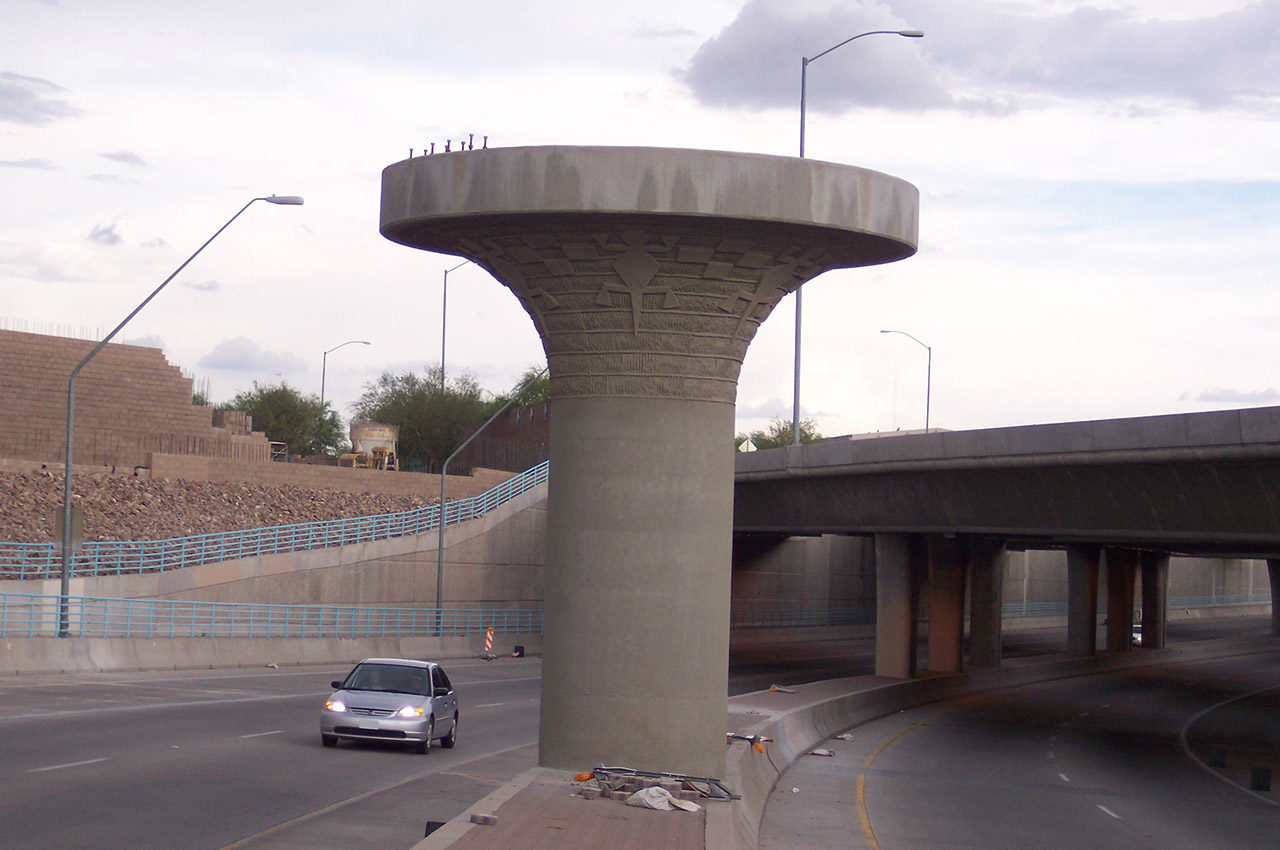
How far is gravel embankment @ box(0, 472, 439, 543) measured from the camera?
49938 millimetres

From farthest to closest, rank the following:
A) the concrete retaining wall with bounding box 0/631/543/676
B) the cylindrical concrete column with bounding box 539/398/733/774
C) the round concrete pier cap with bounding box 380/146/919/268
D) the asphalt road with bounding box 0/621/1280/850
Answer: the concrete retaining wall with bounding box 0/631/543/676
the cylindrical concrete column with bounding box 539/398/733/774
the asphalt road with bounding box 0/621/1280/850
the round concrete pier cap with bounding box 380/146/919/268

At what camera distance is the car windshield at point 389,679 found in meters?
24.0

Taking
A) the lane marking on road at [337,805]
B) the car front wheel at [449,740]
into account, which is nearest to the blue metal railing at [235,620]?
the car front wheel at [449,740]

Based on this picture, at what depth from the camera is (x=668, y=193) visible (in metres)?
14.6

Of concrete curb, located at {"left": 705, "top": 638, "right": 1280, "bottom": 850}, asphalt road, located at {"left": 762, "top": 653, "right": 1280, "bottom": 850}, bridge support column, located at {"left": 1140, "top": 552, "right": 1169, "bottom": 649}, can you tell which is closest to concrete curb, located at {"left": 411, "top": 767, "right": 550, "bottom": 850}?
concrete curb, located at {"left": 705, "top": 638, "right": 1280, "bottom": 850}

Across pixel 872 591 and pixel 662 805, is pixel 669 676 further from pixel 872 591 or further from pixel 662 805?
pixel 872 591

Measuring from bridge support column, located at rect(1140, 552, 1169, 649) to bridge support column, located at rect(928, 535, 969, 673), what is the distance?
33356mm

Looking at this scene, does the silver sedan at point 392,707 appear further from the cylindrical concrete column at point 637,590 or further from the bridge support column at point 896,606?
the bridge support column at point 896,606

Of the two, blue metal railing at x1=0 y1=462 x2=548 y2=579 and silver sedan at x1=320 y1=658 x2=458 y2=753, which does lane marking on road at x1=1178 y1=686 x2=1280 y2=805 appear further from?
blue metal railing at x1=0 y1=462 x2=548 y2=579

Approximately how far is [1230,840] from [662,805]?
11095 mm

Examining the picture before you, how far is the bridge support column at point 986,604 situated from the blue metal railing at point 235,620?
1791 cm

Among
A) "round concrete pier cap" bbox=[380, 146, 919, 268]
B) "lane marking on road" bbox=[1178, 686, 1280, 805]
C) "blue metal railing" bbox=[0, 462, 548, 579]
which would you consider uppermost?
"round concrete pier cap" bbox=[380, 146, 919, 268]

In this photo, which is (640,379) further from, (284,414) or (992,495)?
(284,414)

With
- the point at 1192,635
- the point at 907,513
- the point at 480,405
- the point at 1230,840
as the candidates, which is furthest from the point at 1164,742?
the point at 480,405
